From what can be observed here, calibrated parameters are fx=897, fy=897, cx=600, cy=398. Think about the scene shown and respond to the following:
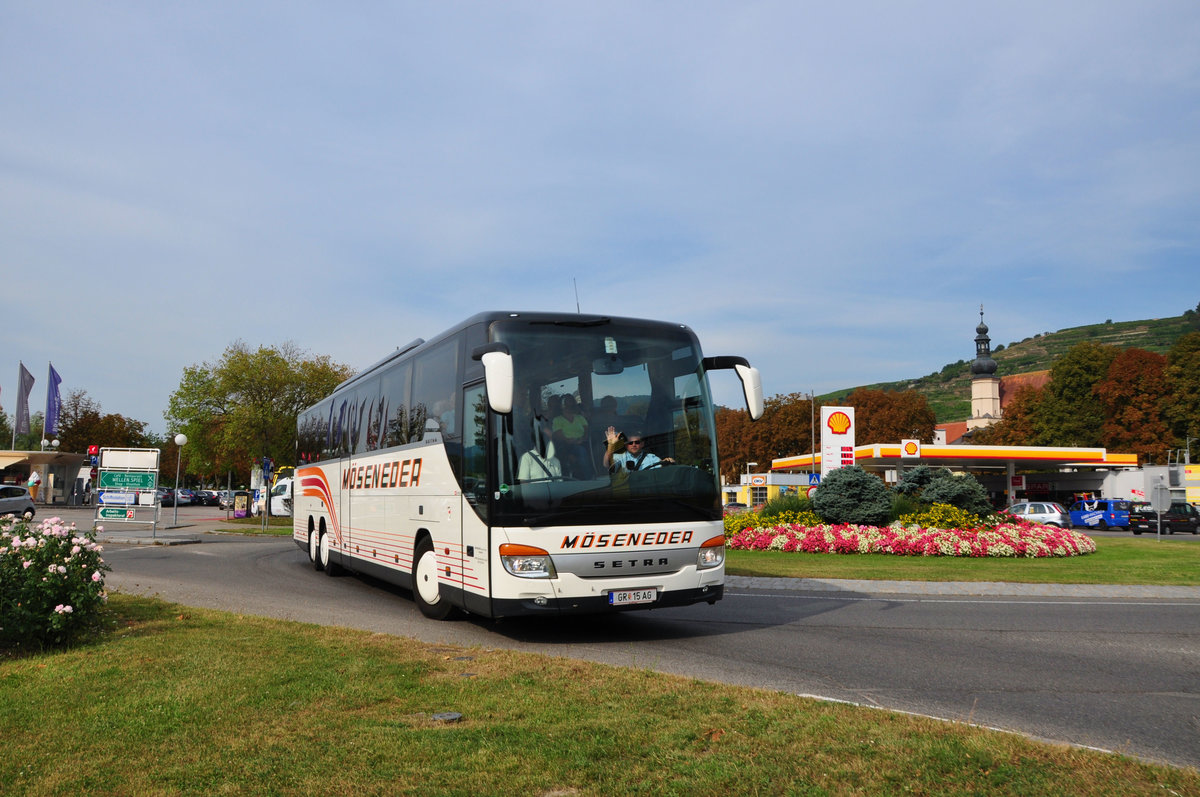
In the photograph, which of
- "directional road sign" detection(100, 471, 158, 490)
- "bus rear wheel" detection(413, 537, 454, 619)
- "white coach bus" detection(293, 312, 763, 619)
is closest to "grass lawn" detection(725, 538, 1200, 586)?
"bus rear wheel" detection(413, 537, 454, 619)

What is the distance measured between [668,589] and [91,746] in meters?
5.52

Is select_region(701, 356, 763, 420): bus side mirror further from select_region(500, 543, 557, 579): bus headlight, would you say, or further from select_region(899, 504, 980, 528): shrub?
select_region(899, 504, 980, 528): shrub

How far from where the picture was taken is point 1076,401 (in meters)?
76.4

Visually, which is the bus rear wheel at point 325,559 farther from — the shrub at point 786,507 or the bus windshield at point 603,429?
the shrub at point 786,507

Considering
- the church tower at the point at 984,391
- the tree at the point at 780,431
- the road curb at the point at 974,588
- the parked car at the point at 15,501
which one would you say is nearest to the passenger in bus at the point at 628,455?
the road curb at the point at 974,588

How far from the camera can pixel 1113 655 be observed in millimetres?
9023

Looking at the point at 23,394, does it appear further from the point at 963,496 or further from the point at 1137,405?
the point at 1137,405

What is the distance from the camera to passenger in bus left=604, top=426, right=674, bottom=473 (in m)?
9.04

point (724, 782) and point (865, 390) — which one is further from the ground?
point (865, 390)

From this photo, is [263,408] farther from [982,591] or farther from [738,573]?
[982,591]

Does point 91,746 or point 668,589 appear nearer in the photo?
point 91,746

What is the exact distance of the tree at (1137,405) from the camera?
70875mm

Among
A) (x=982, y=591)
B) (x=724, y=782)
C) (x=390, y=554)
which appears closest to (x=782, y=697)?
(x=724, y=782)

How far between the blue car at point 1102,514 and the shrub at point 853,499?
92.9 feet
